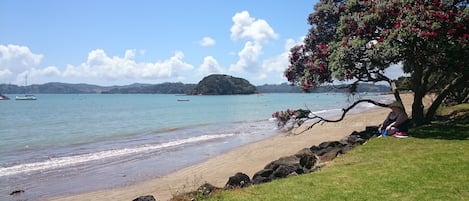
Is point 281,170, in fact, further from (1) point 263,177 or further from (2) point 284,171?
(1) point 263,177

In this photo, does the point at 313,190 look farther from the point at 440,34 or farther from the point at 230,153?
the point at 230,153

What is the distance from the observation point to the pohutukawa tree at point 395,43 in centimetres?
1340

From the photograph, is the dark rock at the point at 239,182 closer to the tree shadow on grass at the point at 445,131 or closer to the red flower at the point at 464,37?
the tree shadow on grass at the point at 445,131

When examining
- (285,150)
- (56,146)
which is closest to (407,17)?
(285,150)

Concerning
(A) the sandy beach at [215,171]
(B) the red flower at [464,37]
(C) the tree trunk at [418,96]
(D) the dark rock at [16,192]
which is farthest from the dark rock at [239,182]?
(C) the tree trunk at [418,96]

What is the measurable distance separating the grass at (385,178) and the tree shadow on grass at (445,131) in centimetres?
96

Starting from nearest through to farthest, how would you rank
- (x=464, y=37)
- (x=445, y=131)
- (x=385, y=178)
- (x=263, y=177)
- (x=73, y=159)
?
(x=385, y=178)
(x=263, y=177)
(x=464, y=37)
(x=445, y=131)
(x=73, y=159)

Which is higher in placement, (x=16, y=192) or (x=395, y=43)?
(x=395, y=43)

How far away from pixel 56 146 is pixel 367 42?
2186cm

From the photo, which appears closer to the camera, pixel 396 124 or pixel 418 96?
pixel 396 124

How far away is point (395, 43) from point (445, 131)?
13.7ft

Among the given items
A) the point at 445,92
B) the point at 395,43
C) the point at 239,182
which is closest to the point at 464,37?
the point at 395,43

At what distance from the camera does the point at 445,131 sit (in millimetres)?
15352

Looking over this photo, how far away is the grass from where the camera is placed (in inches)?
A: 328
